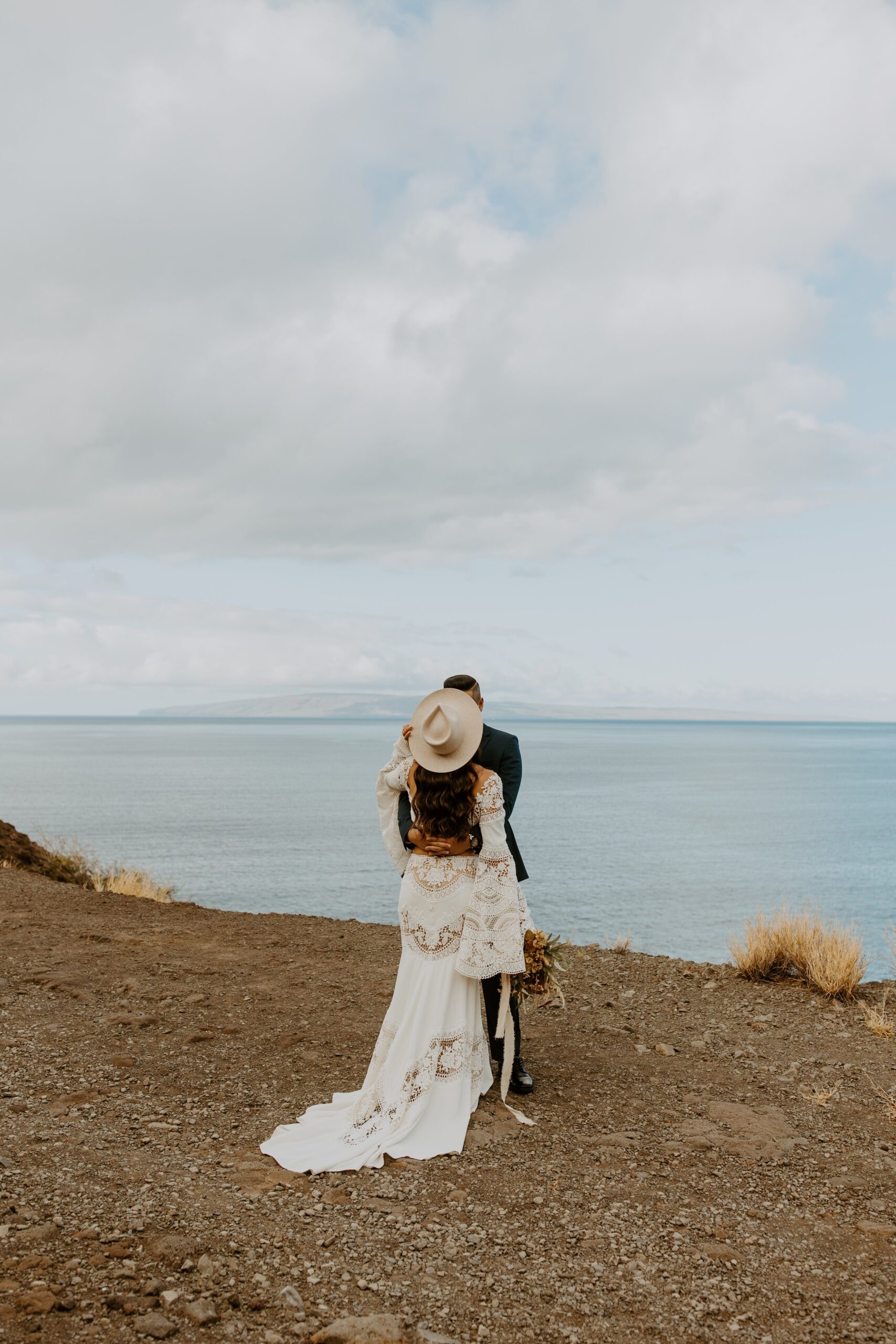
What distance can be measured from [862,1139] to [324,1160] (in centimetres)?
311

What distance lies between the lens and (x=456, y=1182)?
477 centimetres

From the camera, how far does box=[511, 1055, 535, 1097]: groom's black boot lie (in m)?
6.10

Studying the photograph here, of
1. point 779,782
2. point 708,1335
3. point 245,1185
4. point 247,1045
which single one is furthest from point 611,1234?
point 779,782

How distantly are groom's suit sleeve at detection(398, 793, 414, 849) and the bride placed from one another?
12cm

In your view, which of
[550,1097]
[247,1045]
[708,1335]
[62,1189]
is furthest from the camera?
[247,1045]

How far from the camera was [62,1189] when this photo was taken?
441 cm

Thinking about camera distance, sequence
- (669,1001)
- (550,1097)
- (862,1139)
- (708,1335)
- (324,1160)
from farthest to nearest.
Result: (669,1001)
(550,1097)
(862,1139)
(324,1160)
(708,1335)

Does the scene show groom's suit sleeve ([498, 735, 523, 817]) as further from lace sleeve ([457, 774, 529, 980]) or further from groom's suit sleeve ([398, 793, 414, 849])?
groom's suit sleeve ([398, 793, 414, 849])

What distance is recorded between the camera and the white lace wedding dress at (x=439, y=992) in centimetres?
538

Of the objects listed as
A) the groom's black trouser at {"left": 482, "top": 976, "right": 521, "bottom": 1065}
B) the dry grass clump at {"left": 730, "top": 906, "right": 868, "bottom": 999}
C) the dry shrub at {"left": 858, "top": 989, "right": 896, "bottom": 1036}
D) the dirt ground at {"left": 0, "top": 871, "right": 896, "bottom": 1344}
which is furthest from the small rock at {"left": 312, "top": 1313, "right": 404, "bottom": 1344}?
the dry grass clump at {"left": 730, "top": 906, "right": 868, "bottom": 999}

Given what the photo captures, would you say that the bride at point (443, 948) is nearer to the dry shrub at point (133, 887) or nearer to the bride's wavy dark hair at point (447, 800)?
the bride's wavy dark hair at point (447, 800)

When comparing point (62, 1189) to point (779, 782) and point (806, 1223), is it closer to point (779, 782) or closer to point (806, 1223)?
point (806, 1223)

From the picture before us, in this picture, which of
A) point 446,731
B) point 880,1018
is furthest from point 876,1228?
point 880,1018

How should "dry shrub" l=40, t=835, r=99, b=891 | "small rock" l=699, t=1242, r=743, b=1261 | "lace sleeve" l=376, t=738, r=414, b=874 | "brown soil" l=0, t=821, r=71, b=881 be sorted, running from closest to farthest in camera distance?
"small rock" l=699, t=1242, r=743, b=1261 → "lace sleeve" l=376, t=738, r=414, b=874 → "brown soil" l=0, t=821, r=71, b=881 → "dry shrub" l=40, t=835, r=99, b=891
